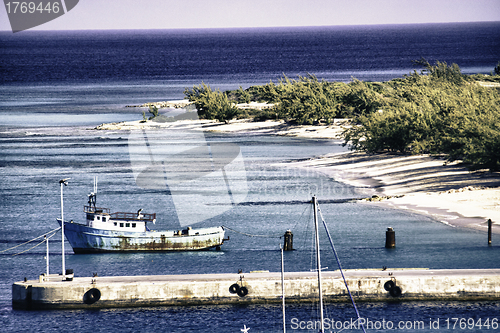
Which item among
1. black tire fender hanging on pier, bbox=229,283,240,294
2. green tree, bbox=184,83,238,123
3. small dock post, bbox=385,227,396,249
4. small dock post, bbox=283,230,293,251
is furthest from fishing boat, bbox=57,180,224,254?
green tree, bbox=184,83,238,123

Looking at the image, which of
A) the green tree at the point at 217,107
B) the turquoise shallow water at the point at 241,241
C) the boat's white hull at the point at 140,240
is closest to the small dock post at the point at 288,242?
the turquoise shallow water at the point at 241,241

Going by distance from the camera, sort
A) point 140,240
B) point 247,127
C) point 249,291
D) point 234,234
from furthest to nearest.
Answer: point 247,127, point 234,234, point 140,240, point 249,291

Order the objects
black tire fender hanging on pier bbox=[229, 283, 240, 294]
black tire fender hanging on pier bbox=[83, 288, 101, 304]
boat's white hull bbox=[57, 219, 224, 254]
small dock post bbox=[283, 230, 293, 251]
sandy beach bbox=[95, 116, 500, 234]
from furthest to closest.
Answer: sandy beach bbox=[95, 116, 500, 234]
boat's white hull bbox=[57, 219, 224, 254]
small dock post bbox=[283, 230, 293, 251]
black tire fender hanging on pier bbox=[229, 283, 240, 294]
black tire fender hanging on pier bbox=[83, 288, 101, 304]

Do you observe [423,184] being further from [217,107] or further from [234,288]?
[217,107]

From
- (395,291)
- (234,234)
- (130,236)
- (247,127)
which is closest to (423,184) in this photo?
(234,234)

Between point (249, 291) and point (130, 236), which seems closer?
point (249, 291)

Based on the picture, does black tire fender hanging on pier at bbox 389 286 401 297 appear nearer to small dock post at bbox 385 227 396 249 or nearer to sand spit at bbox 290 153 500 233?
small dock post at bbox 385 227 396 249

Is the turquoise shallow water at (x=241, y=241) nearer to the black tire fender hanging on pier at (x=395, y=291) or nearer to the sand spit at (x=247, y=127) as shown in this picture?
the black tire fender hanging on pier at (x=395, y=291)
